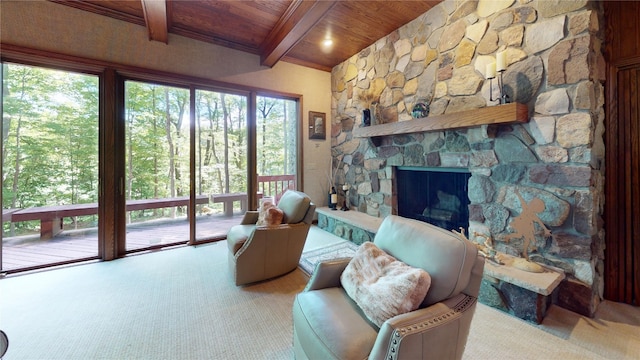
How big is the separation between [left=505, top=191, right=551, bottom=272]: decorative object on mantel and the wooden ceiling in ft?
7.89

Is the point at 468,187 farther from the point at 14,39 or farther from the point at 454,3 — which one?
the point at 14,39

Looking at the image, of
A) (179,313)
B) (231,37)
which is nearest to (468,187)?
(179,313)

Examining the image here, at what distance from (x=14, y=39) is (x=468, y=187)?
4.99m

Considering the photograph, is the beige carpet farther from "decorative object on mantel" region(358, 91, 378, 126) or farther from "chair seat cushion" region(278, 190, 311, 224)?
"decorative object on mantel" region(358, 91, 378, 126)

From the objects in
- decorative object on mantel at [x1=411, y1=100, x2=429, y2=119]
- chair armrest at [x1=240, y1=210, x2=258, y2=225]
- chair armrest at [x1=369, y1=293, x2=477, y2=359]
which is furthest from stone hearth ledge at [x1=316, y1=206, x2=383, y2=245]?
chair armrest at [x1=369, y1=293, x2=477, y2=359]

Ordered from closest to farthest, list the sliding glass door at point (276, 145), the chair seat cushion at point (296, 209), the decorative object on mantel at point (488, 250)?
the decorative object on mantel at point (488, 250) < the chair seat cushion at point (296, 209) < the sliding glass door at point (276, 145)

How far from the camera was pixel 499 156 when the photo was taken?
2357 mm

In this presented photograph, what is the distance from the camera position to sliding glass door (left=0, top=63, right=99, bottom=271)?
269 centimetres

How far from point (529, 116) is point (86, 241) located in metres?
5.02

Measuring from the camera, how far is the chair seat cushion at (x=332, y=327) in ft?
3.54

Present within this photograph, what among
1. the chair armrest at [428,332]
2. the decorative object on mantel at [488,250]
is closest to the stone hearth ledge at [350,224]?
the decorative object on mantel at [488,250]

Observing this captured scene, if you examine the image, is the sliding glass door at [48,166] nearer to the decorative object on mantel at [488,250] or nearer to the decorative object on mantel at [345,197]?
the decorative object on mantel at [345,197]

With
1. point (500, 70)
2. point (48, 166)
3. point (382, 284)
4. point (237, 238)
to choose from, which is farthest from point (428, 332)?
point (48, 166)

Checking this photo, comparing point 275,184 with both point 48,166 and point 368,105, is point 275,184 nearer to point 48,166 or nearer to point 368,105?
point 368,105
